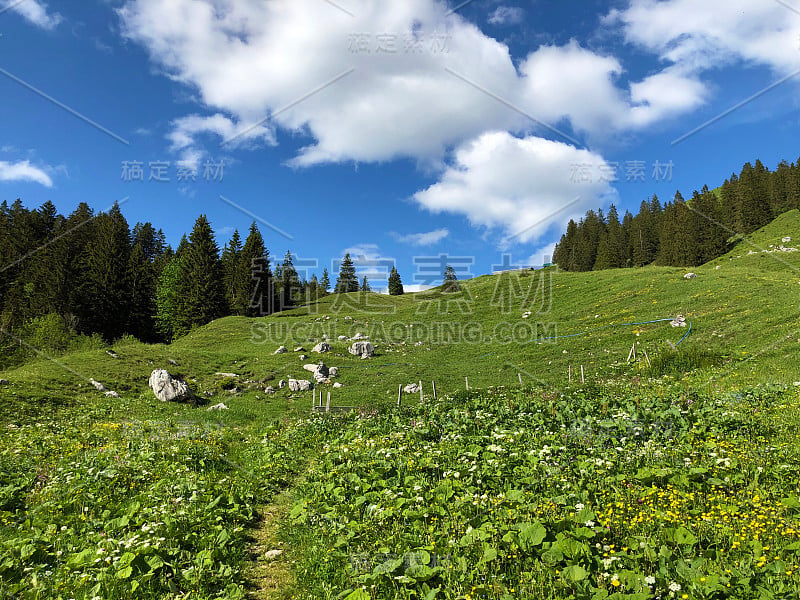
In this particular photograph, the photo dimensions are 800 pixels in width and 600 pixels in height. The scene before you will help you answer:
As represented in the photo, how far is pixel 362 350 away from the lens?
40.0 metres

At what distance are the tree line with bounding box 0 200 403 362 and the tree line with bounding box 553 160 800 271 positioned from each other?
7887 centimetres

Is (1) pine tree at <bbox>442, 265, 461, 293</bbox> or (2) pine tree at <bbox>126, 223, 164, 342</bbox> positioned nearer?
(2) pine tree at <bbox>126, 223, 164, 342</bbox>

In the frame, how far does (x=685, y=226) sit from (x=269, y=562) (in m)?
94.3

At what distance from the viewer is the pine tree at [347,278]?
101375mm

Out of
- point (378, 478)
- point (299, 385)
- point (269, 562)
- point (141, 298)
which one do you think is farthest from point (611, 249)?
point (269, 562)

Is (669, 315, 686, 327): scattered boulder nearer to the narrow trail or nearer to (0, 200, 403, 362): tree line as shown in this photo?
the narrow trail

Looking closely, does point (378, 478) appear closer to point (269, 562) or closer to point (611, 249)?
point (269, 562)

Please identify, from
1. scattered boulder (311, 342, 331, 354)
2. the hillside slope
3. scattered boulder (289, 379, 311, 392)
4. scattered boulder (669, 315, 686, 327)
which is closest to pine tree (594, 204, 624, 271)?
the hillside slope

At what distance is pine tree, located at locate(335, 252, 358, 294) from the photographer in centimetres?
10138

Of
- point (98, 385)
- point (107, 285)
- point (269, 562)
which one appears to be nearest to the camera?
point (269, 562)

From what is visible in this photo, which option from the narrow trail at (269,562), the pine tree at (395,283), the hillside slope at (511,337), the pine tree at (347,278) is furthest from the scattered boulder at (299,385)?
the pine tree at (395,283)

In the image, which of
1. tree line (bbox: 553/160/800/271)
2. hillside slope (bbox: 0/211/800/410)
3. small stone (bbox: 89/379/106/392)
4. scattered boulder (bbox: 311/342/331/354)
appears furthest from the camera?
tree line (bbox: 553/160/800/271)

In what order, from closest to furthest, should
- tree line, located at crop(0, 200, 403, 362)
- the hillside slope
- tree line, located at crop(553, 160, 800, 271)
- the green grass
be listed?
the green grass < the hillside slope < tree line, located at crop(0, 200, 403, 362) < tree line, located at crop(553, 160, 800, 271)

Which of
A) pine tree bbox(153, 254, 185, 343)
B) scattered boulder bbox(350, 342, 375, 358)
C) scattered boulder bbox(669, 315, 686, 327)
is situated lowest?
scattered boulder bbox(350, 342, 375, 358)
